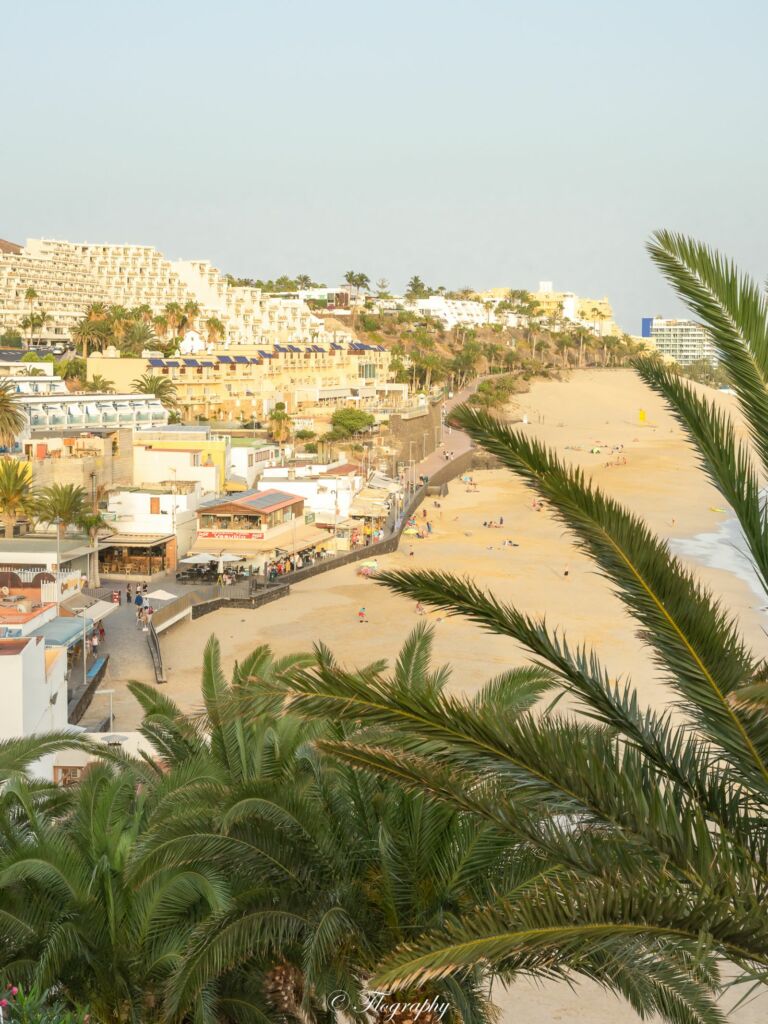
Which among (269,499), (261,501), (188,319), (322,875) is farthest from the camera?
(188,319)

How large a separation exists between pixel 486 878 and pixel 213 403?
67.0m

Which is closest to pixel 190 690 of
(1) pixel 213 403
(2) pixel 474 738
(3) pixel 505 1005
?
(3) pixel 505 1005

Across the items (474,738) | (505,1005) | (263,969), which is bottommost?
(505,1005)

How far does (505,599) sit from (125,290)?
89025 millimetres

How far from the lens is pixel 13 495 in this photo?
31875 mm

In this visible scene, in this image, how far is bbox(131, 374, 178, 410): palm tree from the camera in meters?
61.6

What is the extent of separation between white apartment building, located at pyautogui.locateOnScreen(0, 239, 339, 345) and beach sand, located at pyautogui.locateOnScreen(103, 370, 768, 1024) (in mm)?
45657

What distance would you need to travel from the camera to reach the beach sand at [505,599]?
21.5 metres

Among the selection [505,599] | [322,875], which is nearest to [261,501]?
[505,599]

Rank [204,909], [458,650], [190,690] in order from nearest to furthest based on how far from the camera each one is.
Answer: [204,909]
[190,690]
[458,650]

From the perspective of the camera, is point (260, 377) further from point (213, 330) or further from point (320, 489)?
point (320, 489)

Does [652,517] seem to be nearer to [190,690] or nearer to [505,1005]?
[190,690]

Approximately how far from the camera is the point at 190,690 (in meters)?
23.2

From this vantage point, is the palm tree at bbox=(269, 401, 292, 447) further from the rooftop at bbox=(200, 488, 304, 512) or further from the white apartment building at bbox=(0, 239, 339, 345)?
the white apartment building at bbox=(0, 239, 339, 345)
